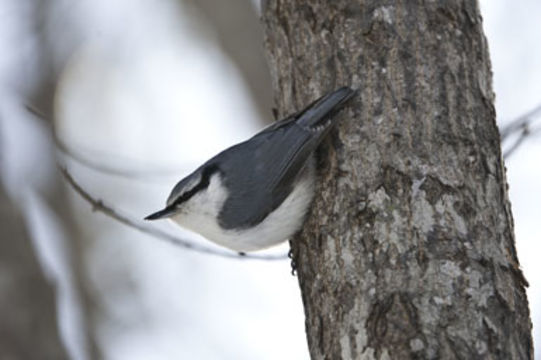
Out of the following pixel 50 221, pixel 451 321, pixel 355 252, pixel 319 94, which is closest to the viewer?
pixel 451 321

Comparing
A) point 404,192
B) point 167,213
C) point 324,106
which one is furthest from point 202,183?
point 404,192

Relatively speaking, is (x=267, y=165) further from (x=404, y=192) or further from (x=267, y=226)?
(x=404, y=192)

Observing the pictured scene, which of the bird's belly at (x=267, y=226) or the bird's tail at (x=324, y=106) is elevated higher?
the bird's tail at (x=324, y=106)

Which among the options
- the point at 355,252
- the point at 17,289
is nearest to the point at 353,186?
the point at 355,252

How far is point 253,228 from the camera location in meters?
3.18

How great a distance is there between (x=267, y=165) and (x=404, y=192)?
2.26 ft

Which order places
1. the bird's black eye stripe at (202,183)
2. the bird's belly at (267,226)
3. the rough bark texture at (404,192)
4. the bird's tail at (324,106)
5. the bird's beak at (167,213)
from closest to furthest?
the rough bark texture at (404,192)
the bird's tail at (324,106)
the bird's belly at (267,226)
the bird's black eye stripe at (202,183)
the bird's beak at (167,213)

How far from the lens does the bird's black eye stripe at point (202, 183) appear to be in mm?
3299

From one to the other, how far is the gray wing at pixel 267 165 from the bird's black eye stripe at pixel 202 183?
5 centimetres

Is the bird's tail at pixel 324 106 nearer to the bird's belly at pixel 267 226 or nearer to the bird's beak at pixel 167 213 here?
the bird's belly at pixel 267 226

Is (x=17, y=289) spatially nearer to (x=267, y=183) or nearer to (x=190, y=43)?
(x=267, y=183)

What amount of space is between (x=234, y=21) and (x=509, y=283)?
355cm

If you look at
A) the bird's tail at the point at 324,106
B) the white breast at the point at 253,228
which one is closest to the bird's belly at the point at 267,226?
the white breast at the point at 253,228

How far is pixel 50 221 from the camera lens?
4.75 m
